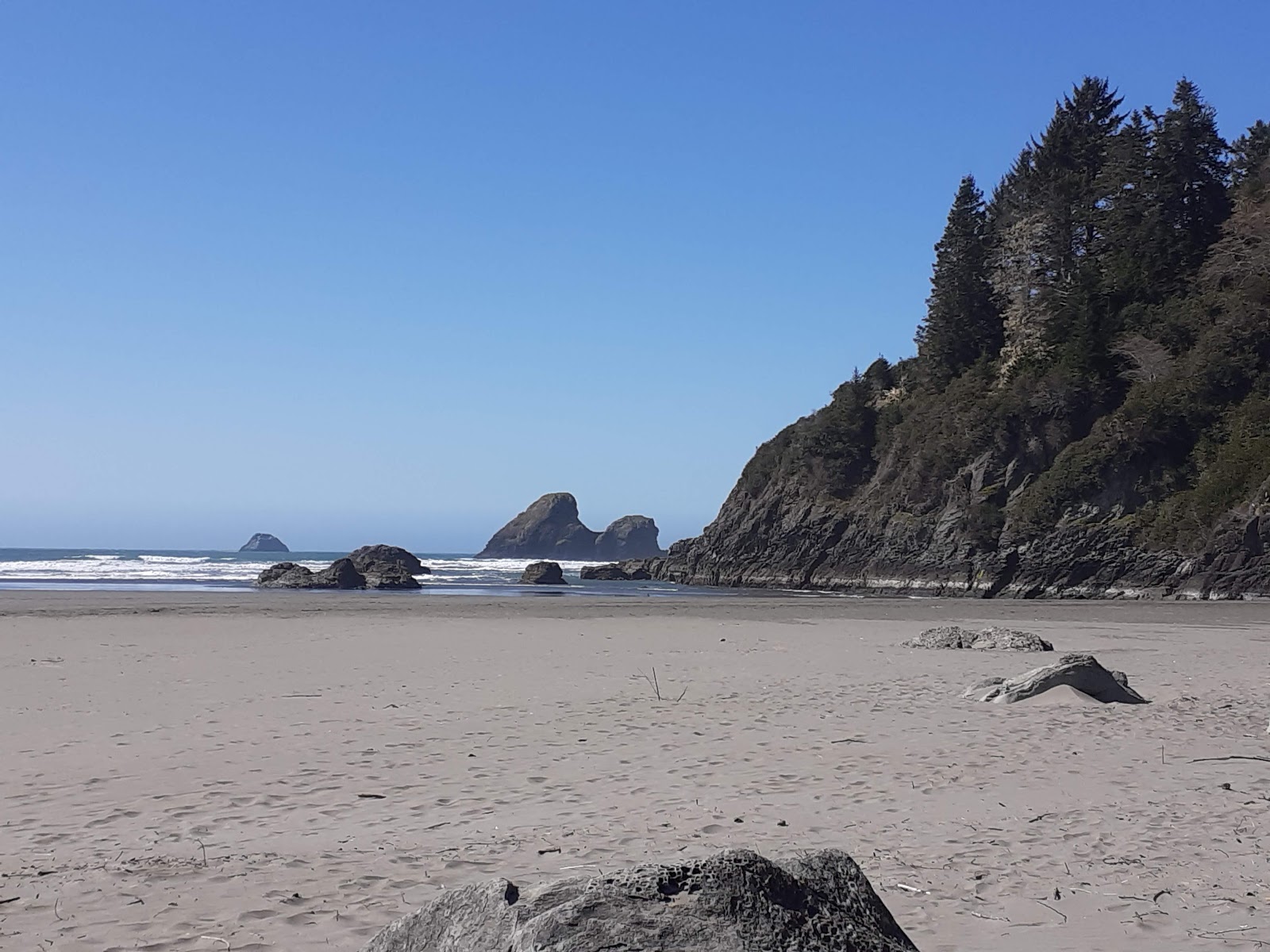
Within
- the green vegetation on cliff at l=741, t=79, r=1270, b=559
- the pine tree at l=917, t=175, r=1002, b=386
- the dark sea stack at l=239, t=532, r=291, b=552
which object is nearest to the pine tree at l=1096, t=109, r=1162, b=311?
the green vegetation on cliff at l=741, t=79, r=1270, b=559

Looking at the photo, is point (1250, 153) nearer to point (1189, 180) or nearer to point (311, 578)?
point (1189, 180)

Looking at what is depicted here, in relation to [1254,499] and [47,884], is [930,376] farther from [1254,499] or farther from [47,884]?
[47,884]

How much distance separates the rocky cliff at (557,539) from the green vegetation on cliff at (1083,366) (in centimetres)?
6977

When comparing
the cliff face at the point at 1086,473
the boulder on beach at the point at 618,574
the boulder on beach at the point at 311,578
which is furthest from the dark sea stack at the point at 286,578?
the cliff face at the point at 1086,473

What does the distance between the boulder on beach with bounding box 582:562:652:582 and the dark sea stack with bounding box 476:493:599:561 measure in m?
58.6

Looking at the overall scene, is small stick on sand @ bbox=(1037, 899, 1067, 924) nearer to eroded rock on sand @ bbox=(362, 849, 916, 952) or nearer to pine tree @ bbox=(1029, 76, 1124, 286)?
eroded rock on sand @ bbox=(362, 849, 916, 952)

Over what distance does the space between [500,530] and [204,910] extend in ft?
440

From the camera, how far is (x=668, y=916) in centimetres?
274

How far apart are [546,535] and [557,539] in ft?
5.44

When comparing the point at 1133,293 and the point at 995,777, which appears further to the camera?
the point at 1133,293

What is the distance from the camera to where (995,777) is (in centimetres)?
764

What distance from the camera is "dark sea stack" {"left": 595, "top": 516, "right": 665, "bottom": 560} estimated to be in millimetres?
141875

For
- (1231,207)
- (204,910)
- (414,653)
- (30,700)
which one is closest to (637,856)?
(204,910)

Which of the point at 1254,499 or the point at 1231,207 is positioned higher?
the point at 1231,207
